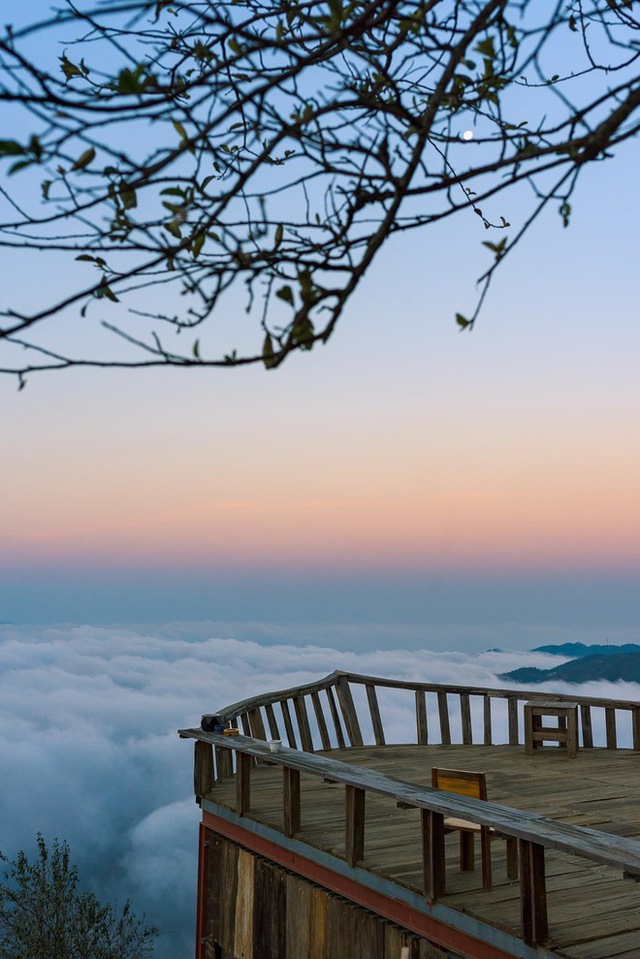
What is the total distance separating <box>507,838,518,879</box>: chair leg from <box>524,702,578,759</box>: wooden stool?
4.81m

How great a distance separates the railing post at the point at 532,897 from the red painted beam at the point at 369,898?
1.01 ft

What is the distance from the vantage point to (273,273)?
2.73 m

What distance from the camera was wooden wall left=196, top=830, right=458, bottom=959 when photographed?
627 cm

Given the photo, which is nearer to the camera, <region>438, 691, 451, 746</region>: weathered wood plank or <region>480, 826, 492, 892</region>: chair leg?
<region>480, 826, 492, 892</region>: chair leg

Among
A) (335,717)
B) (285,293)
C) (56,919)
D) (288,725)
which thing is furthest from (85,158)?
(56,919)

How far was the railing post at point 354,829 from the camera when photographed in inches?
246

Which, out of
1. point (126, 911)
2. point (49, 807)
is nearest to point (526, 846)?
point (126, 911)

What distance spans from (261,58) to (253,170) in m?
1.07

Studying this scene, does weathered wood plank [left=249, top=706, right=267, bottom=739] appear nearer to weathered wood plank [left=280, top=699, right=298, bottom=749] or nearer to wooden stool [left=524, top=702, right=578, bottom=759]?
weathered wood plank [left=280, top=699, right=298, bottom=749]

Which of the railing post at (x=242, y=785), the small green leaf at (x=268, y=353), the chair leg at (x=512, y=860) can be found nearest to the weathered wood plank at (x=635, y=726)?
the railing post at (x=242, y=785)

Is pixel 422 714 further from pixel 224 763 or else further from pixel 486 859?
pixel 486 859

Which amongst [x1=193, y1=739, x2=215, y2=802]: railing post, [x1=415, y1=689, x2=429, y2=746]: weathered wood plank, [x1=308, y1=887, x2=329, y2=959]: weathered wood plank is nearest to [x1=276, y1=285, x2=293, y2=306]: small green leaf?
[x1=308, y1=887, x2=329, y2=959]: weathered wood plank

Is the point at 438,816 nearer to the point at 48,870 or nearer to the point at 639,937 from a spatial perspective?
the point at 639,937

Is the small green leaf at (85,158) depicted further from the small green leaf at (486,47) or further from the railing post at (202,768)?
the railing post at (202,768)
